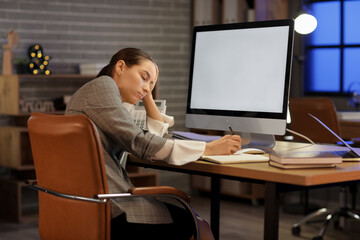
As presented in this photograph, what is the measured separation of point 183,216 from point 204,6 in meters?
3.89

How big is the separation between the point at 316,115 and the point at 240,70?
1.63 m

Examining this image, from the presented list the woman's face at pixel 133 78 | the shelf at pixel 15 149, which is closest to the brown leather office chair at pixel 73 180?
the woman's face at pixel 133 78

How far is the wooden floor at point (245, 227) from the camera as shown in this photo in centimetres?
428

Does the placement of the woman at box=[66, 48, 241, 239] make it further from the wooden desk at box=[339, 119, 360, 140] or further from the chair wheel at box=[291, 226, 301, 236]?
the wooden desk at box=[339, 119, 360, 140]

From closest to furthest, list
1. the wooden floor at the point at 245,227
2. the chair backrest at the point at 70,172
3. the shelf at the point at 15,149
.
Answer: the chair backrest at the point at 70,172, the wooden floor at the point at 245,227, the shelf at the point at 15,149

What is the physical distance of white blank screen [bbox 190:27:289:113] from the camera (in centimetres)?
253

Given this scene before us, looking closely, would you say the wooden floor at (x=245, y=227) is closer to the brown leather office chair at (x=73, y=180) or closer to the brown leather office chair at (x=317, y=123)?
the brown leather office chair at (x=317, y=123)

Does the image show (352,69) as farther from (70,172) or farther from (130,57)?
(70,172)

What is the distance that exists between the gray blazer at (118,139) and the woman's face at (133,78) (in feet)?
0.77

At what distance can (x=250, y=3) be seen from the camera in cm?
562

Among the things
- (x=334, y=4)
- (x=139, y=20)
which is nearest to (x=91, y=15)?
(x=139, y=20)

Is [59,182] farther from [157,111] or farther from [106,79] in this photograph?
[157,111]

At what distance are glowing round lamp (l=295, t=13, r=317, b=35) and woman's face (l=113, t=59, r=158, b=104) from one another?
1.69 meters

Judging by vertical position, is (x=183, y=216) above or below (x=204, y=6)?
below
